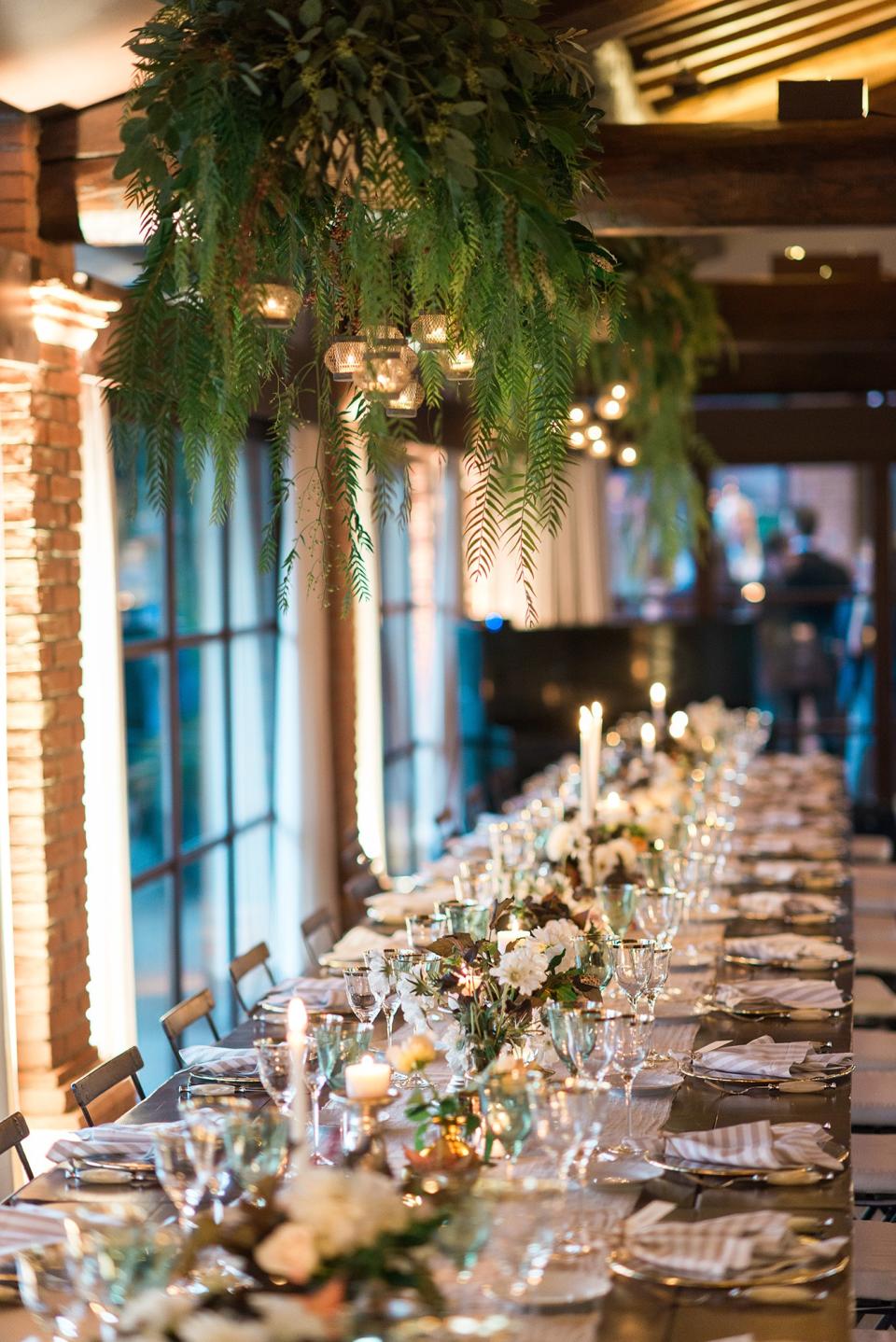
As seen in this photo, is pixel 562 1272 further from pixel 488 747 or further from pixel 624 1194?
pixel 488 747

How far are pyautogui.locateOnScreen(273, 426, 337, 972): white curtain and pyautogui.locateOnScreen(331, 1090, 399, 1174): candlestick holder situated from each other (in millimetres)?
4541

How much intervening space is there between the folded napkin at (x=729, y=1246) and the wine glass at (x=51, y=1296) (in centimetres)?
68

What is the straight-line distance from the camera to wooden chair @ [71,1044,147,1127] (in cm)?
279

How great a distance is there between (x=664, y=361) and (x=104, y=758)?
3730 millimetres

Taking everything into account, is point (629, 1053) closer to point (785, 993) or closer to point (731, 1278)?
point (731, 1278)

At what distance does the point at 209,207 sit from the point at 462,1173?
1.36m

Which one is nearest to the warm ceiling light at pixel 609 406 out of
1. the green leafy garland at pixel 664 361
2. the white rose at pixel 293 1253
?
the green leafy garland at pixel 664 361

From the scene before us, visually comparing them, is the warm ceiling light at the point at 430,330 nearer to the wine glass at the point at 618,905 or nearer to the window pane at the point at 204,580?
the wine glass at the point at 618,905

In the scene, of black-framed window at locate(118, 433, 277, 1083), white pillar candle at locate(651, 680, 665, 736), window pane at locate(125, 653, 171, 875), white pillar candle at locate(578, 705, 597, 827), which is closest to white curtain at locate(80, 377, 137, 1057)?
black-framed window at locate(118, 433, 277, 1083)

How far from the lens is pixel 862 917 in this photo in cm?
605

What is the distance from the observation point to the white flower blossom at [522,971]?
2.61 meters

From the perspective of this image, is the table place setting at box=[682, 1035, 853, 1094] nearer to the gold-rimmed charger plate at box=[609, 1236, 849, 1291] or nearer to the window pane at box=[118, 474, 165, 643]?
the gold-rimmed charger plate at box=[609, 1236, 849, 1291]

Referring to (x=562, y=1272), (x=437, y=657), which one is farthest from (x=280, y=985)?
(x=437, y=657)

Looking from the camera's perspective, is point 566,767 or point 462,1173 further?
point 566,767
